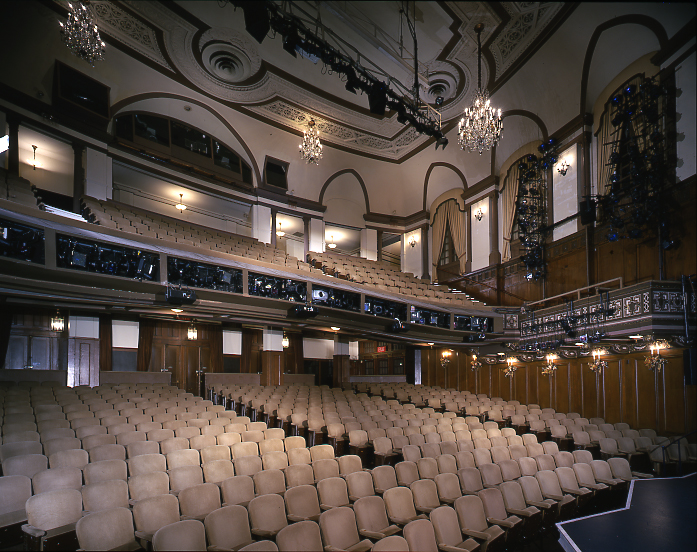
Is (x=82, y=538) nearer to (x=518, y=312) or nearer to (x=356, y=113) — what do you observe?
(x=518, y=312)

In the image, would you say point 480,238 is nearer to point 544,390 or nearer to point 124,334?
point 544,390

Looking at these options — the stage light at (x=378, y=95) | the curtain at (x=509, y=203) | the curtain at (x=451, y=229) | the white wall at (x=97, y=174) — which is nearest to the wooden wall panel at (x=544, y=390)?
the curtain at (x=509, y=203)

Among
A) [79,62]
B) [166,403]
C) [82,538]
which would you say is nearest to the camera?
[82,538]

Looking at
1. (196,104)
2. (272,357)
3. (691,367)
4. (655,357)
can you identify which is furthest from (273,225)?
(691,367)

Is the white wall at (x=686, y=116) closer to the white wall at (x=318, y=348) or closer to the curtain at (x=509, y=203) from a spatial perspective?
the curtain at (x=509, y=203)

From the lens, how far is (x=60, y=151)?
29.6 ft

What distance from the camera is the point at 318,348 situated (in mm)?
12227

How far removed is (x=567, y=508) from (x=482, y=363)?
22.9ft

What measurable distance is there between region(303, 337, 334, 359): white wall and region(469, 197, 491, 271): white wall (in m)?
4.69

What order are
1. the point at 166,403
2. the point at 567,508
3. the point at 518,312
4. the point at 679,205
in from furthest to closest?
the point at 518,312
the point at 679,205
the point at 166,403
the point at 567,508

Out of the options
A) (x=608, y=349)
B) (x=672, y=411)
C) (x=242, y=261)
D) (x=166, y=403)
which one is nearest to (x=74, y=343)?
(x=166, y=403)

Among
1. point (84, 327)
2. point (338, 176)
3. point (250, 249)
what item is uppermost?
point (338, 176)

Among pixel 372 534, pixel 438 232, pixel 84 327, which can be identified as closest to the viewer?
pixel 372 534

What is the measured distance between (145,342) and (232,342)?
207cm
